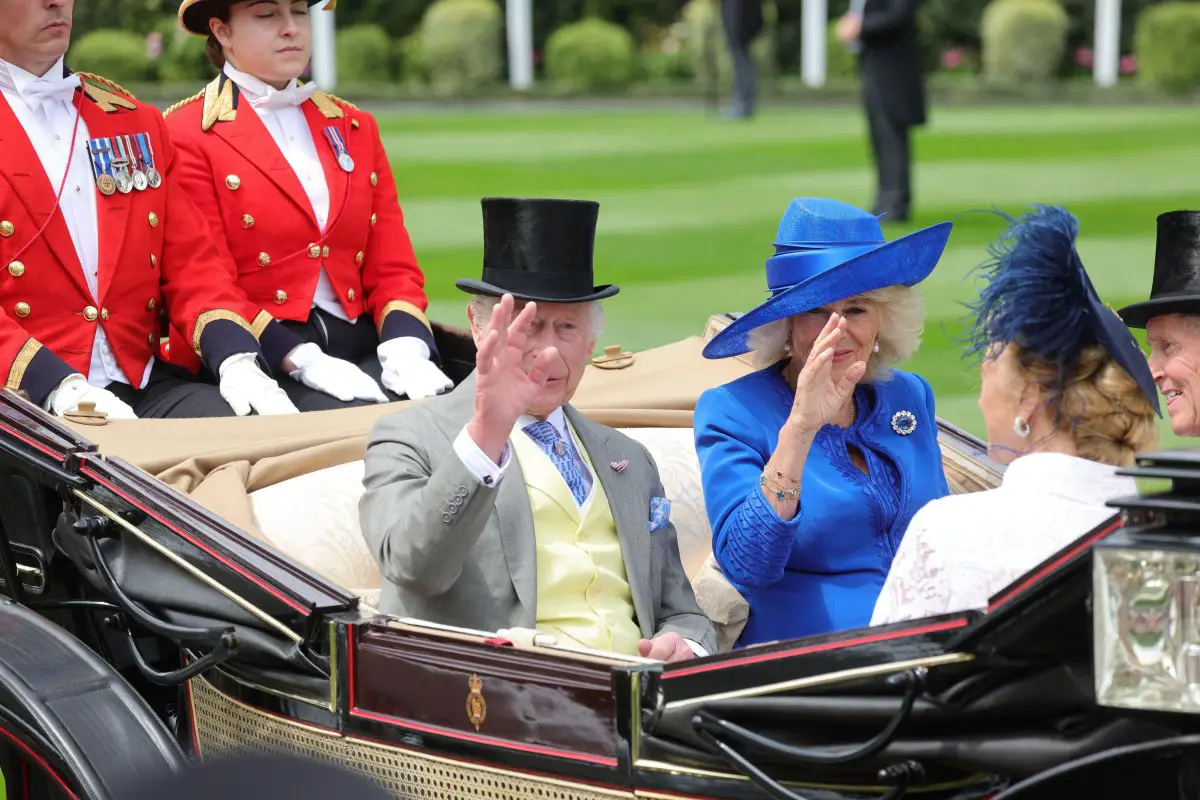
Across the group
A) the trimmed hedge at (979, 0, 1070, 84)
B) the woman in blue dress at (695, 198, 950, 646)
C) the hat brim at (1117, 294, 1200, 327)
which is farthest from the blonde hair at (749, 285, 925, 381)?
the trimmed hedge at (979, 0, 1070, 84)

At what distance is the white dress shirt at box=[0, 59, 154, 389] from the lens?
11.8ft

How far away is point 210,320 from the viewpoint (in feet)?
12.2

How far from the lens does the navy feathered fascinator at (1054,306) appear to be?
89.3 inches

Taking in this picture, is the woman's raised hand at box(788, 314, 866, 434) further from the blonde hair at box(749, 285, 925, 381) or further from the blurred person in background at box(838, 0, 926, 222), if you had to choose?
the blurred person in background at box(838, 0, 926, 222)

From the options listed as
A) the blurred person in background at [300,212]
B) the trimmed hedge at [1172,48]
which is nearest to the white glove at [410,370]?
the blurred person in background at [300,212]

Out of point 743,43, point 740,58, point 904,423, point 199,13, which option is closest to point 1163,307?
point 904,423

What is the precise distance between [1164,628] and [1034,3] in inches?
1009

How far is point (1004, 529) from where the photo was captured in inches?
89.1

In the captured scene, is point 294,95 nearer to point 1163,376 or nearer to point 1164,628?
point 1163,376

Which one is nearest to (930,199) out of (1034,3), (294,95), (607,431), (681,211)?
(681,211)

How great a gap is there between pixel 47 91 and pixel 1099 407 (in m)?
2.19

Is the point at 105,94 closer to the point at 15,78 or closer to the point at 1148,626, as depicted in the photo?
the point at 15,78

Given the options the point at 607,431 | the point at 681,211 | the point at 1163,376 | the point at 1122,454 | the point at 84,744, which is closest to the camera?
the point at 1122,454

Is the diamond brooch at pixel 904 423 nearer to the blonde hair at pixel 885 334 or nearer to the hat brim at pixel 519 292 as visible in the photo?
the blonde hair at pixel 885 334
